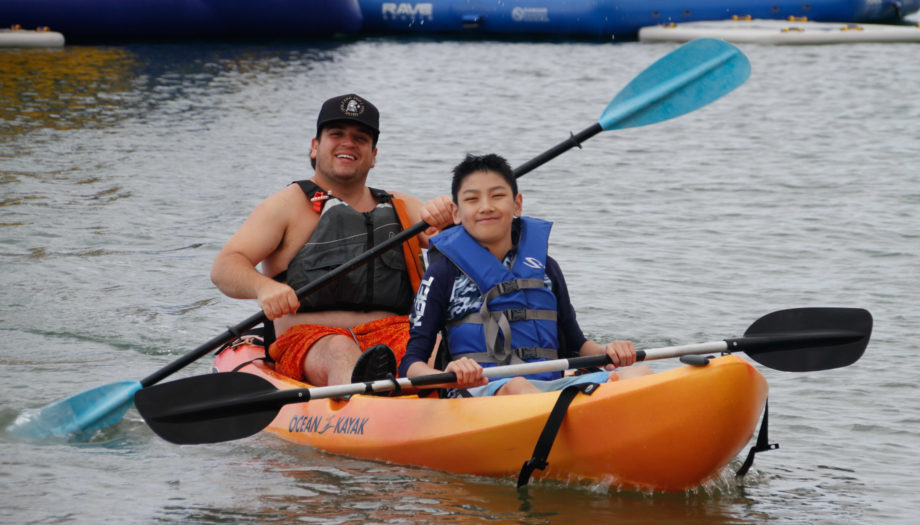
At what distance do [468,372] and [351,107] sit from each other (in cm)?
136

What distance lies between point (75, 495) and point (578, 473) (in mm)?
1596

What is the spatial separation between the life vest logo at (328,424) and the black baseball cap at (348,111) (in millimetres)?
1093

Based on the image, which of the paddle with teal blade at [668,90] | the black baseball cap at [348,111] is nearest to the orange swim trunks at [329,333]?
the paddle with teal blade at [668,90]

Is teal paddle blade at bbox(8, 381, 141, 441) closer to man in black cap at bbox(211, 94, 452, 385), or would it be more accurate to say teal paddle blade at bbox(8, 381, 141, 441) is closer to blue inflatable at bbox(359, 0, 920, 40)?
man in black cap at bbox(211, 94, 452, 385)

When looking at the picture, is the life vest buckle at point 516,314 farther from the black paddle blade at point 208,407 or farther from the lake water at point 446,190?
the black paddle blade at point 208,407

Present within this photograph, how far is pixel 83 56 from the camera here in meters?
19.0

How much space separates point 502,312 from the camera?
3.86 metres

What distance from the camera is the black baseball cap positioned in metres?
4.44

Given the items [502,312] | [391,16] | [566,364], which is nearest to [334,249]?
[502,312]

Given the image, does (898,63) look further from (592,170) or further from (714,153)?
(592,170)

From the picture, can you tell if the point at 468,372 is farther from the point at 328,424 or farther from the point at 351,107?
the point at 351,107

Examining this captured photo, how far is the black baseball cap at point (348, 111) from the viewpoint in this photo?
14.6ft

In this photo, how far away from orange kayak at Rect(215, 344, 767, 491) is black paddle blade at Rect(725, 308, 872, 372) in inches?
13.7

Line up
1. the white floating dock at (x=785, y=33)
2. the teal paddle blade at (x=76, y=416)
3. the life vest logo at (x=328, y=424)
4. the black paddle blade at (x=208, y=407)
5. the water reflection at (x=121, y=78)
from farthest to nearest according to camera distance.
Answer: the white floating dock at (x=785, y=33), the water reflection at (x=121, y=78), the teal paddle blade at (x=76, y=416), the life vest logo at (x=328, y=424), the black paddle blade at (x=208, y=407)
